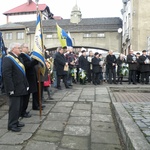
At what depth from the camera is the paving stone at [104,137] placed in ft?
15.0

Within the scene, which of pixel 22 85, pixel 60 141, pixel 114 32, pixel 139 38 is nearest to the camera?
pixel 60 141

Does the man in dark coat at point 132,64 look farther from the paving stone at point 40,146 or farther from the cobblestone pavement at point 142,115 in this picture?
the paving stone at point 40,146

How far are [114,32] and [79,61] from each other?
26.1m

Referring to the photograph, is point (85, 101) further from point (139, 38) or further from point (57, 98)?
point (139, 38)

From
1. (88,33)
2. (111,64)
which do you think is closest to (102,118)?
(111,64)

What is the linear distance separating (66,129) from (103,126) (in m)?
0.83

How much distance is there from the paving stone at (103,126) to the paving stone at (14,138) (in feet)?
4.55

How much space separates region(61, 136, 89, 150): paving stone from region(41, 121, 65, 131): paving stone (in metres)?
0.54

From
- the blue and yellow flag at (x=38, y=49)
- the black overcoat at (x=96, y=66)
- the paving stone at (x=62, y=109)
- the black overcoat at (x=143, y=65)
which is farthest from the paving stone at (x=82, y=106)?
the black overcoat at (x=143, y=65)

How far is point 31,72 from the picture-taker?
6188 millimetres

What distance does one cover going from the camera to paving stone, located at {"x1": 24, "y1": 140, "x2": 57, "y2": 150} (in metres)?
4.19

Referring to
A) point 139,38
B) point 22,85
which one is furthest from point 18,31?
point 22,85

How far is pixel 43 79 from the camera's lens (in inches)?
277

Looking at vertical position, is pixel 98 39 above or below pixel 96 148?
above
